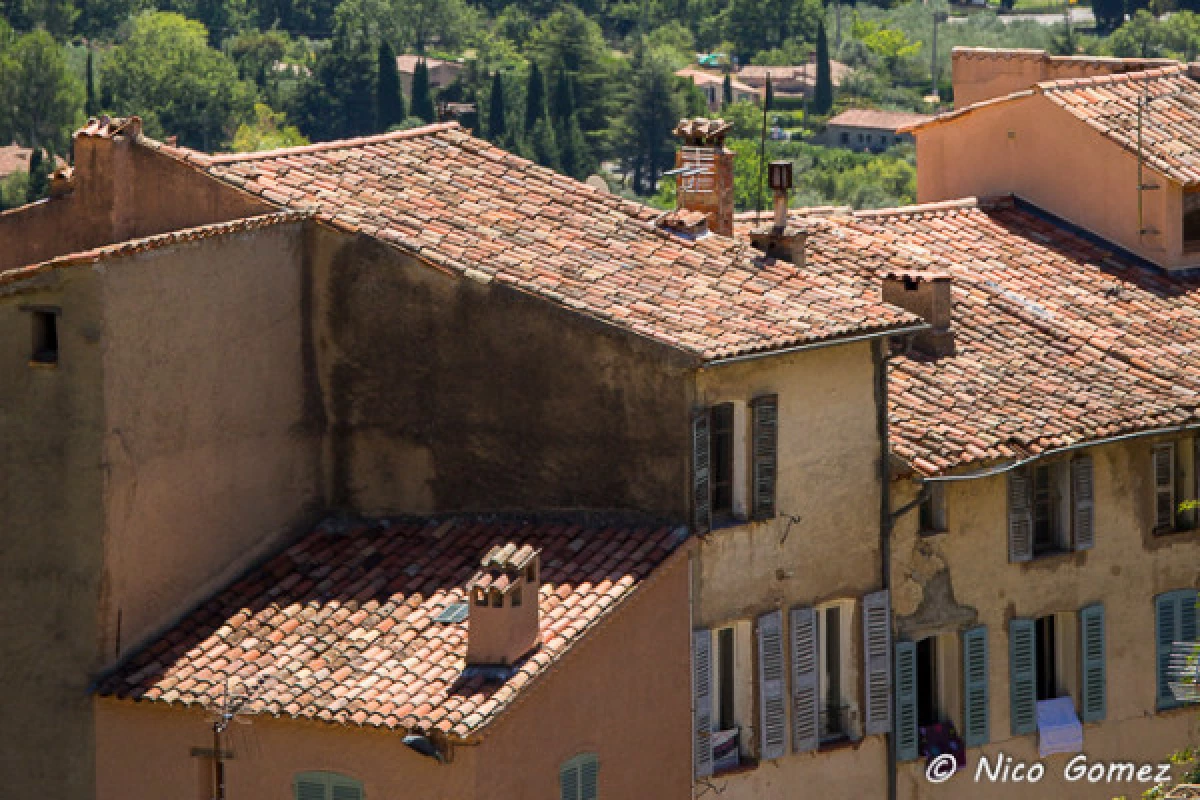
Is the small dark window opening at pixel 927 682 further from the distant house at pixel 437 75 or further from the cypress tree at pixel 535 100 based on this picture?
the distant house at pixel 437 75

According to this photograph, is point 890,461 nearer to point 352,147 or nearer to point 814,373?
point 814,373

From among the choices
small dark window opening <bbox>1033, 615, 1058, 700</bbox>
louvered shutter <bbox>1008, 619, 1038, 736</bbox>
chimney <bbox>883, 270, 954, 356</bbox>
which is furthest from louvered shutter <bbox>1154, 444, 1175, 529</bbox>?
chimney <bbox>883, 270, 954, 356</bbox>

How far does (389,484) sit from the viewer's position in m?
31.4

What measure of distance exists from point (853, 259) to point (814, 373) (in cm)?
475

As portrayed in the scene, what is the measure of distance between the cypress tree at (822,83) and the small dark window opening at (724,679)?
16079 cm

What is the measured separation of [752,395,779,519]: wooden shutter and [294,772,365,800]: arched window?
508 centimetres

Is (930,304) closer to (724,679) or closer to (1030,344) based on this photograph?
(1030,344)

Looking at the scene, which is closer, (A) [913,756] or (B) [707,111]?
(A) [913,756]

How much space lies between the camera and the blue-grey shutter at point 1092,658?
114ft

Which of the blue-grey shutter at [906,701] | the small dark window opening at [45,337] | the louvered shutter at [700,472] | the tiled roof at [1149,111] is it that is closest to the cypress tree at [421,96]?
the tiled roof at [1149,111]

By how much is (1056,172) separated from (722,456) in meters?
11.9

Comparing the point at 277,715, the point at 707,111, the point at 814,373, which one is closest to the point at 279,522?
the point at 277,715

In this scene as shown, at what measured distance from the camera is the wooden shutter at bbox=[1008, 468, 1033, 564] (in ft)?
112

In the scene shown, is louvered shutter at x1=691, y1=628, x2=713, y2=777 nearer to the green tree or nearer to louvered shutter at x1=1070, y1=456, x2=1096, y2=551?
louvered shutter at x1=1070, y1=456, x2=1096, y2=551
